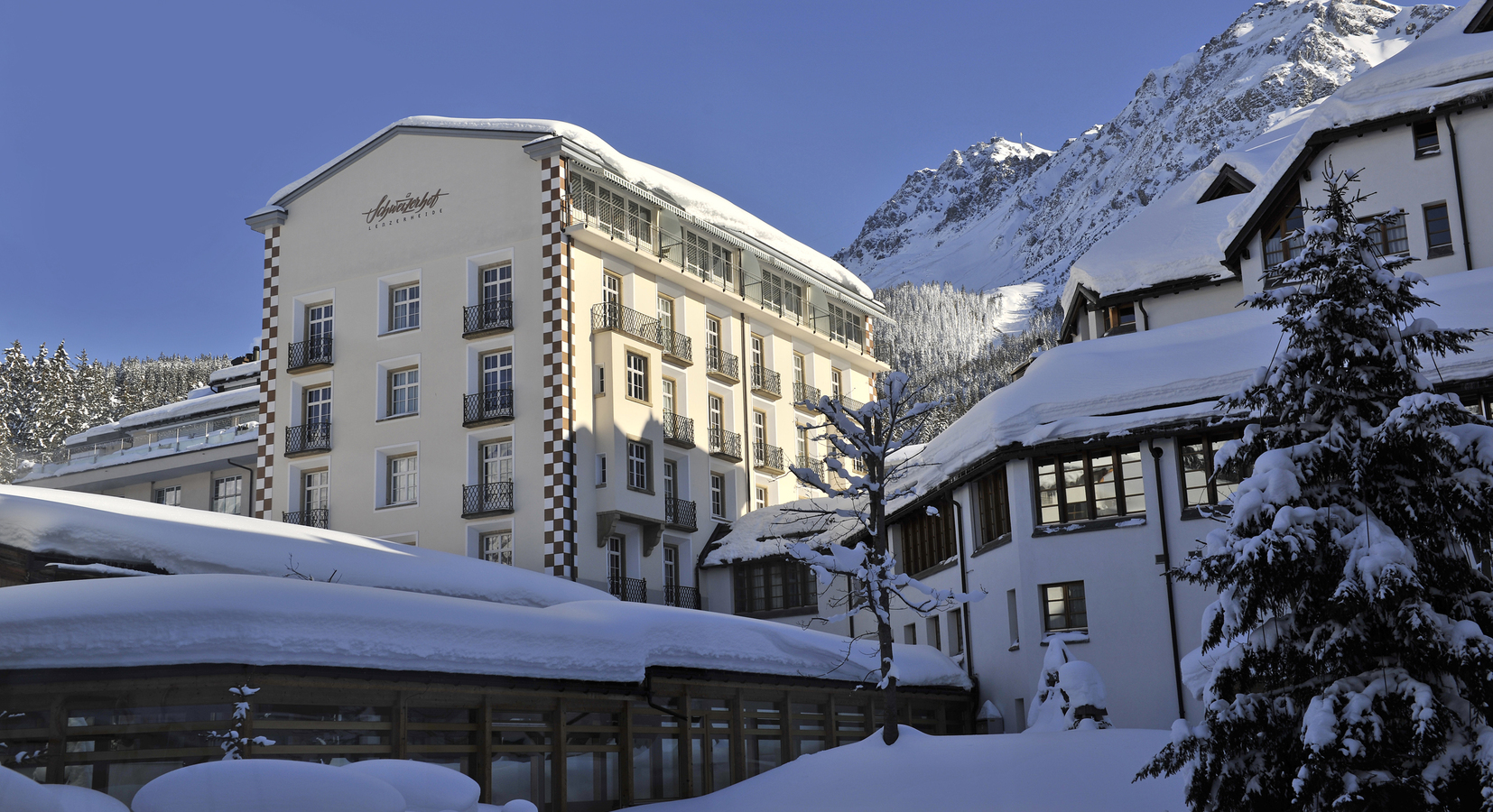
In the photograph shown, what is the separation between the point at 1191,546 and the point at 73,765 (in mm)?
22053

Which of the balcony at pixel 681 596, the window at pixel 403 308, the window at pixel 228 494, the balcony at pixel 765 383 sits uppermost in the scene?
the window at pixel 403 308

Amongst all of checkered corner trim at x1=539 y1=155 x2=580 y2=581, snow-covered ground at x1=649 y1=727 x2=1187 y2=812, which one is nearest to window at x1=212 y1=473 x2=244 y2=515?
checkered corner trim at x1=539 y1=155 x2=580 y2=581

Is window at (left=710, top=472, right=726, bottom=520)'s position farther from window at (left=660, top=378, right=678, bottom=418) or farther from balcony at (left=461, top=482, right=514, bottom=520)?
balcony at (left=461, top=482, right=514, bottom=520)

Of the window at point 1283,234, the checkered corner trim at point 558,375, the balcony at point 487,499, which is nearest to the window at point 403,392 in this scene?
the balcony at point 487,499

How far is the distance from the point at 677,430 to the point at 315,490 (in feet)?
40.6

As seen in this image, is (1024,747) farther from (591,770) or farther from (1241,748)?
(1241,748)

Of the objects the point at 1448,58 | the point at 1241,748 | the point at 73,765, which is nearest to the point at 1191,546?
the point at 1448,58

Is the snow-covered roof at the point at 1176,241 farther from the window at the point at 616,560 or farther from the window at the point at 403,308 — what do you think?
the window at the point at 403,308

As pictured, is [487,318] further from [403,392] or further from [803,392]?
[803,392]

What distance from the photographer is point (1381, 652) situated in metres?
14.0

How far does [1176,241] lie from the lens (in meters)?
40.5

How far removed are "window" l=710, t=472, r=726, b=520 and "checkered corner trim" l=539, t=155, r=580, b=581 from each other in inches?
331

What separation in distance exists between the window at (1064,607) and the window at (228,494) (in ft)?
120

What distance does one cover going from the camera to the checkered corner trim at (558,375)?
141 feet
